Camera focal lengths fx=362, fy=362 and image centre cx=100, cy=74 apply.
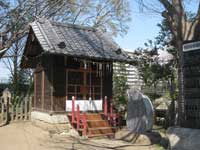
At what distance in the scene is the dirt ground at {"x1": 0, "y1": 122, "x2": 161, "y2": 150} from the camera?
12734 millimetres

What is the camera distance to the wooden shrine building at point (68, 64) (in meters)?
17.0

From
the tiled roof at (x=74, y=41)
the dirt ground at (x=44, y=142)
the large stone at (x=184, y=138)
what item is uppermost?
the tiled roof at (x=74, y=41)

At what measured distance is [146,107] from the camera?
1526cm

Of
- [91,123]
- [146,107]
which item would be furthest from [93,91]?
[146,107]

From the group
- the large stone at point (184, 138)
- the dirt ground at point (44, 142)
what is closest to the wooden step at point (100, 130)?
the dirt ground at point (44, 142)

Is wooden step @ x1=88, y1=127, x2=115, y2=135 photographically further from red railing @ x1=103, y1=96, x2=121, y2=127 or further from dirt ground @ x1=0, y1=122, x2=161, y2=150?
dirt ground @ x1=0, y1=122, x2=161, y2=150

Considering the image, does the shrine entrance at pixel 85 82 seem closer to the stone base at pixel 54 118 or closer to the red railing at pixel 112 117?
the red railing at pixel 112 117

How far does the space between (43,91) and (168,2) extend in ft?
29.8

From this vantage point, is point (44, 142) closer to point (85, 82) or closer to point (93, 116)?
point (93, 116)

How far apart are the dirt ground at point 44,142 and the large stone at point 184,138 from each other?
1.81 meters

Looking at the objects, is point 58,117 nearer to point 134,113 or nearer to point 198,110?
point 134,113

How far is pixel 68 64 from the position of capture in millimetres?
17578

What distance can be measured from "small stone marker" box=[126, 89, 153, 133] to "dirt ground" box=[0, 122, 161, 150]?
1345mm

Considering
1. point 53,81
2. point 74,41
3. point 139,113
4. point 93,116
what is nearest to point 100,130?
point 93,116
